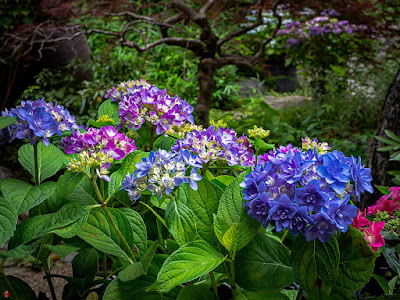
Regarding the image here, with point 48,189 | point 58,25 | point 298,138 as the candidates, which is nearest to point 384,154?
point 298,138

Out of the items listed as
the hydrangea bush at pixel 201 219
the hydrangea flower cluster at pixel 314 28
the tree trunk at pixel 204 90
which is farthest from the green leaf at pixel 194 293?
the hydrangea flower cluster at pixel 314 28

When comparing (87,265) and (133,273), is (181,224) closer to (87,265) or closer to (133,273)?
(133,273)

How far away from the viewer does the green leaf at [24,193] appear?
0.66m

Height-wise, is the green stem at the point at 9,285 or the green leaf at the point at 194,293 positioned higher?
the green leaf at the point at 194,293

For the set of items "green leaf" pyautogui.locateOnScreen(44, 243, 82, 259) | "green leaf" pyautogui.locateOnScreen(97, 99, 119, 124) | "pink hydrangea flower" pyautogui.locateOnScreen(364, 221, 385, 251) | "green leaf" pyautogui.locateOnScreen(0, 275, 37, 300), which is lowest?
"green leaf" pyautogui.locateOnScreen(0, 275, 37, 300)

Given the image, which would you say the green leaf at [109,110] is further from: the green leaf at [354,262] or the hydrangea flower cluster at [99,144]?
the green leaf at [354,262]

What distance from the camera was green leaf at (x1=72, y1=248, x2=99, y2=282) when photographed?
0.80m

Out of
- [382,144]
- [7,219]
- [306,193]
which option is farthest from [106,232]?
[382,144]

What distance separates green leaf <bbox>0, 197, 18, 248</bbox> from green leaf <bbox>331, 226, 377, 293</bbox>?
53 cm

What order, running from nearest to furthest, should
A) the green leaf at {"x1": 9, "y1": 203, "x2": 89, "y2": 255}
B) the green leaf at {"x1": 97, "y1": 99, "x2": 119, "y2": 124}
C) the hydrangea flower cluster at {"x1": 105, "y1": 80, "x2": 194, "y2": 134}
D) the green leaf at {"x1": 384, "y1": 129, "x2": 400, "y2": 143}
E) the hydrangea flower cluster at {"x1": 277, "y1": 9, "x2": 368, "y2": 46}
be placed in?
the green leaf at {"x1": 9, "y1": 203, "x2": 89, "y2": 255} < the hydrangea flower cluster at {"x1": 105, "y1": 80, "x2": 194, "y2": 134} < the green leaf at {"x1": 97, "y1": 99, "x2": 119, "y2": 124} < the green leaf at {"x1": 384, "y1": 129, "x2": 400, "y2": 143} < the hydrangea flower cluster at {"x1": 277, "y1": 9, "x2": 368, "y2": 46}

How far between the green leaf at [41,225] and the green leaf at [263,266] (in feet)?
0.93

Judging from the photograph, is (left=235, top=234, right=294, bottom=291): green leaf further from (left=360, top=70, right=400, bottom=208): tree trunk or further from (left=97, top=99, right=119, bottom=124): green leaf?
(left=360, top=70, right=400, bottom=208): tree trunk

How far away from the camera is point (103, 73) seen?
12.1 feet

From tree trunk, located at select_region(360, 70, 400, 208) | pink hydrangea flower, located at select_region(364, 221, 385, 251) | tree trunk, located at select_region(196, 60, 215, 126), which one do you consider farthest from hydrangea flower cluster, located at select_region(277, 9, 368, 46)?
pink hydrangea flower, located at select_region(364, 221, 385, 251)
